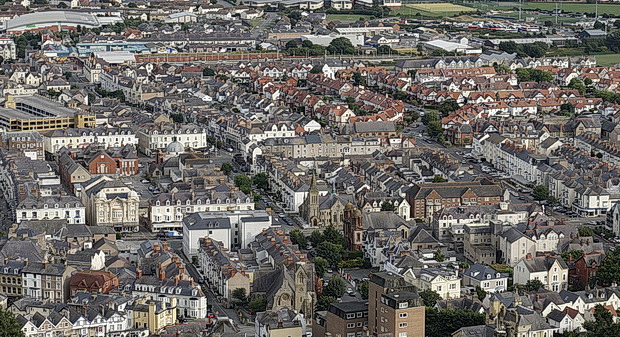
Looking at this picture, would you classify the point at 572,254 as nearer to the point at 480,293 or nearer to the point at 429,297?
the point at 480,293

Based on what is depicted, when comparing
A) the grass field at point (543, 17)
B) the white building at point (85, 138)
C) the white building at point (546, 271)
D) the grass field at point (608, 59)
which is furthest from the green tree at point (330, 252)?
the grass field at point (543, 17)

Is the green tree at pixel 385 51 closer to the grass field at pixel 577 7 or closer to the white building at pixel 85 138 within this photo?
the grass field at pixel 577 7

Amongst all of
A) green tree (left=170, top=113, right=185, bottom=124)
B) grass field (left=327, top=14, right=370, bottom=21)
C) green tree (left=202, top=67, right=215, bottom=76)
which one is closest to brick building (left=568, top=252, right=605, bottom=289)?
green tree (left=170, top=113, right=185, bottom=124)

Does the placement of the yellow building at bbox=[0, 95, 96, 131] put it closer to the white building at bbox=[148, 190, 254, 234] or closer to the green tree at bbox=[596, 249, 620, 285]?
the white building at bbox=[148, 190, 254, 234]

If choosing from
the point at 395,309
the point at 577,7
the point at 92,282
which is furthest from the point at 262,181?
the point at 577,7

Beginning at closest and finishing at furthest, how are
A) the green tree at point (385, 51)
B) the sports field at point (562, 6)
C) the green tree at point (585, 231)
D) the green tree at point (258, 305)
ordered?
the green tree at point (258, 305), the green tree at point (585, 231), the green tree at point (385, 51), the sports field at point (562, 6)
